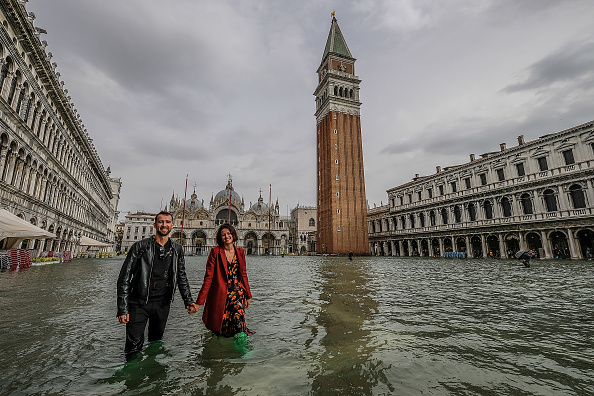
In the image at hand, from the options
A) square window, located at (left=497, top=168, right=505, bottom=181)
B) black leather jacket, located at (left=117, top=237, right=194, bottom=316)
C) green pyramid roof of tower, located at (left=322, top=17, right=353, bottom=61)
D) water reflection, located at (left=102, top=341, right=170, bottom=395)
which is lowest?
water reflection, located at (left=102, top=341, right=170, bottom=395)

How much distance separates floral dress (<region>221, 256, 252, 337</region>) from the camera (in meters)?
3.80

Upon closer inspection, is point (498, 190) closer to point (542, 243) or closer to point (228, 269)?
point (542, 243)

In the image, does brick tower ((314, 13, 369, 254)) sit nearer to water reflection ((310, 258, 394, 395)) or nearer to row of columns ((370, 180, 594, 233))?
row of columns ((370, 180, 594, 233))

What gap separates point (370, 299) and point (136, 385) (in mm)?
5513

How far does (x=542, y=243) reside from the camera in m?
28.6

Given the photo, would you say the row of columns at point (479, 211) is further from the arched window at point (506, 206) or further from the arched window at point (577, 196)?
the arched window at point (577, 196)

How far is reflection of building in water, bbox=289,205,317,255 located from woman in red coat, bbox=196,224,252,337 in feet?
263

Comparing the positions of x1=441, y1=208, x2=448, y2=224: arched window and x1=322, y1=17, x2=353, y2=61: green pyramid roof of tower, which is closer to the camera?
x1=441, y1=208, x2=448, y2=224: arched window

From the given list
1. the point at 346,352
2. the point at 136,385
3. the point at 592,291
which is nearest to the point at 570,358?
the point at 346,352

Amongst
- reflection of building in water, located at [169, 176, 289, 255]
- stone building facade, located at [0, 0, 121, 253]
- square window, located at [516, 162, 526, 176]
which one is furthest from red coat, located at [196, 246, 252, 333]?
reflection of building in water, located at [169, 176, 289, 255]

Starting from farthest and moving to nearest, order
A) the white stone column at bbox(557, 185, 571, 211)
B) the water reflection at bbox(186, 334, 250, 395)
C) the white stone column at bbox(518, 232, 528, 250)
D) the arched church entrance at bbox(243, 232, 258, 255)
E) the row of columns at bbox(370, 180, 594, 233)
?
the arched church entrance at bbox(243, 232, 258, 255)
the white stone column at bbox(518, 232, 528, 250)
the row of columns at bbox(370, 180, 594, 233)
the white stone column at bbox(557, 185, 571, 211)
the water reflection at bbox(186, 334, 250, 395)

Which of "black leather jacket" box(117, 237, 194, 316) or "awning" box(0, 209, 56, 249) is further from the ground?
"awning" box(0, 209, 56, 249)

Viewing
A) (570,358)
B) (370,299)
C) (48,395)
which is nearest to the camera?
(48,395)

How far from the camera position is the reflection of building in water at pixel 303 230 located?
84750 millimetres
